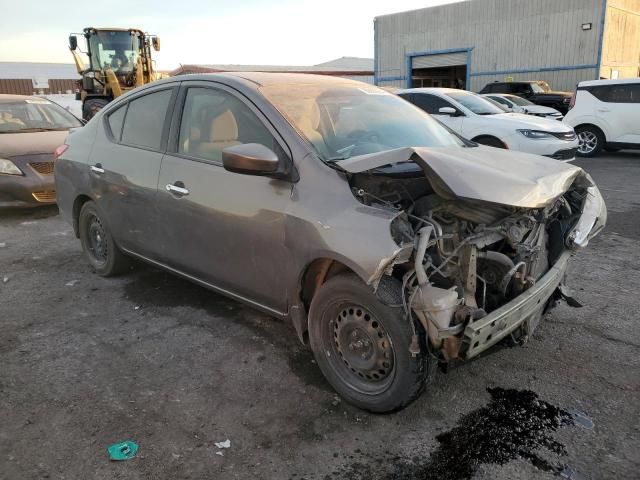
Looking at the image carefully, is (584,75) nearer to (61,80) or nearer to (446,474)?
(446,474)

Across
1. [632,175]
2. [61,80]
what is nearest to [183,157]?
[632,175]

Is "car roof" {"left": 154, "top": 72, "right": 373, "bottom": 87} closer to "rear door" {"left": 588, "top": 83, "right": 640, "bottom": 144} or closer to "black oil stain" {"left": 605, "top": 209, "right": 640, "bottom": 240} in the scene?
"black oil stain" {"left": 605, "top": 209, "right": 640, "bottom": 240}

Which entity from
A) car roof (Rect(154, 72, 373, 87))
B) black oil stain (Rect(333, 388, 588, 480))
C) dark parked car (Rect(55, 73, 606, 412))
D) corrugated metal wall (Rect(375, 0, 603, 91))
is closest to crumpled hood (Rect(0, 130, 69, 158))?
dark parked car (Rect(55, 73, 606, 412))

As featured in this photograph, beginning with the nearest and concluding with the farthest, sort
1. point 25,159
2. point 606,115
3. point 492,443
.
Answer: point 492,443 < point 25,159 < point 606,115

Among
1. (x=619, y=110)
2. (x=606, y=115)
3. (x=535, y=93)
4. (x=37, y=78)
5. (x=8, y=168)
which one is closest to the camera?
(x=8, y=168)

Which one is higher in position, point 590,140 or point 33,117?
point 33,117

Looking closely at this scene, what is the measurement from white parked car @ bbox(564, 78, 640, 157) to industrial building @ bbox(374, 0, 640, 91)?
1244cm

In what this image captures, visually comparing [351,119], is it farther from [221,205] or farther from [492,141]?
[492,141]

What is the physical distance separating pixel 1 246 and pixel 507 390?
582 centimetres

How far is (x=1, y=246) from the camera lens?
615cm

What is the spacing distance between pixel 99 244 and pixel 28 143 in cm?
370

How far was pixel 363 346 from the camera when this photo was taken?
2.83 meters

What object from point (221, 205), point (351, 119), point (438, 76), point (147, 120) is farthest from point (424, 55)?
point (221, 205)

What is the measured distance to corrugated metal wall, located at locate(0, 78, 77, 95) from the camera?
3070 centimetres
